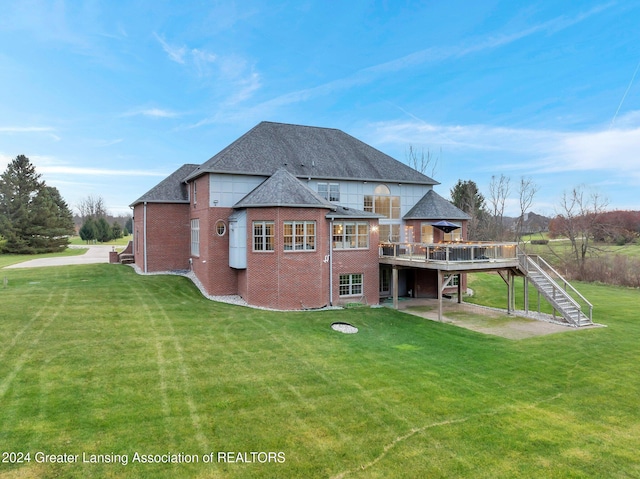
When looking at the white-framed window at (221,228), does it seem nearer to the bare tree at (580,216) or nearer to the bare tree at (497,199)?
the bare tree at (580,216)

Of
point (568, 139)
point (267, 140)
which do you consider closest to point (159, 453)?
point (267, 140)

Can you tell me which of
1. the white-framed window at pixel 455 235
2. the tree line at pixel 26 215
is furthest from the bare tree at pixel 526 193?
the tree line at pixel 26 215

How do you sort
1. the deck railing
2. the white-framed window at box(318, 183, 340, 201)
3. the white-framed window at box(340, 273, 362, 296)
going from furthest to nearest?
the white-framed window at box(318, 183, 340, 201) → the white-framed window at box(340, 273, 362, 296) → the deck railing

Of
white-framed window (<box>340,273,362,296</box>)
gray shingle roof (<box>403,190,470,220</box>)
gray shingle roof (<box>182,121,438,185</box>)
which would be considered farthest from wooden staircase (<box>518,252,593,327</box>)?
gray shingle roof (<box>182,121,438,185</box>)

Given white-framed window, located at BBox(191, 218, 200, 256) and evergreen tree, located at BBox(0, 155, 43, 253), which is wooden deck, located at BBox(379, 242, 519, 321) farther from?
evergreen tree, located at BBox(0, 155, 43, 253)

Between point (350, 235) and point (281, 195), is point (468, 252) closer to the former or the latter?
point (350, 235)

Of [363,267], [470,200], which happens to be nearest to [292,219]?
[363,267]
